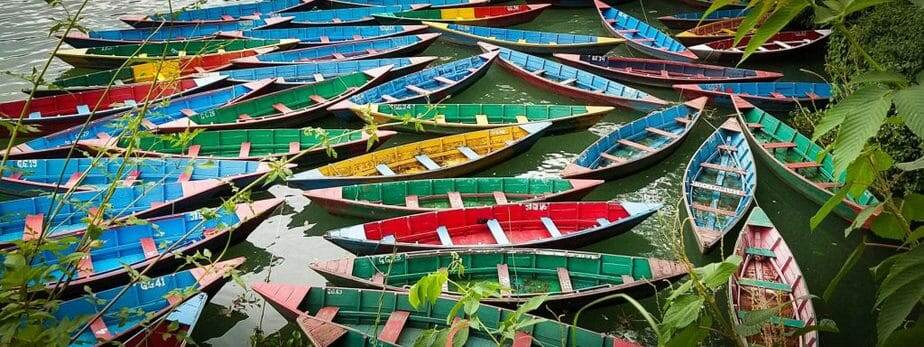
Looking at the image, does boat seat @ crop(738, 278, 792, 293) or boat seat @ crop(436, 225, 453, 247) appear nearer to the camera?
boat seat @ crop(738, 278, 792, 293)

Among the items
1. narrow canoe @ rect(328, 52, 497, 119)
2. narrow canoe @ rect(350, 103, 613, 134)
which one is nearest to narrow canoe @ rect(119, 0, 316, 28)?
narrow canoe @ rect(328, 52, 497, 119)

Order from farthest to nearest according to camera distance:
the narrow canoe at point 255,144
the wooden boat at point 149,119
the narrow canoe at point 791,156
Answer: the narrow canoe at point 255,144
the wooden boat at point 149,119
the narrow canoe at point 791,156

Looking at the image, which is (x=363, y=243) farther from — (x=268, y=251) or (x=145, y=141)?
(x=145, y=141)

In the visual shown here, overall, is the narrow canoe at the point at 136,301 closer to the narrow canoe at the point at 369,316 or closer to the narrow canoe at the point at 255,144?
the narrow canoe at the point at 369,316

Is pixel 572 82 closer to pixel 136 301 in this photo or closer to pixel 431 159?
pixel 431 159

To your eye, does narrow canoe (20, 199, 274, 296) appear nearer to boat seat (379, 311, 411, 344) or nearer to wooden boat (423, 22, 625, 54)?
boat seat (379, 311, 411, 344)

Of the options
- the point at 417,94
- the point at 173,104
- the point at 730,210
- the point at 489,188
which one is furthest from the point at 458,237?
the point at 173,104

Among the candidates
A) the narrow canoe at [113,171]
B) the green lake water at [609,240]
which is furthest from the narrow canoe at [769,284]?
the narrow canoe at [113,171]
